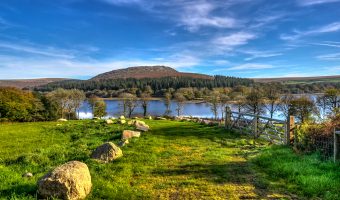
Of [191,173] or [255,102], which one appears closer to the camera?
[191,173]

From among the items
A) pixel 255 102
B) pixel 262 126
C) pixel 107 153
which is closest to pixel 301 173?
pixel 107 153

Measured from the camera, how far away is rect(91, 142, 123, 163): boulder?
38.7 ft

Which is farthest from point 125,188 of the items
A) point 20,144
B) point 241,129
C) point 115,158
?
point 241,129

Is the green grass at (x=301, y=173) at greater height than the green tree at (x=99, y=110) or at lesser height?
greater

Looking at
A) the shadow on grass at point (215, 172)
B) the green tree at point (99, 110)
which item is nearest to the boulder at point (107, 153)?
the shadow on grass at point (215, 172)

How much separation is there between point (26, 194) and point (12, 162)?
5212 mm

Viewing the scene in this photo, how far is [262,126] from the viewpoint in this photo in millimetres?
19578

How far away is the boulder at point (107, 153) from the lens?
38.7 ft

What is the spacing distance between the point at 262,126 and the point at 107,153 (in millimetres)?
11227

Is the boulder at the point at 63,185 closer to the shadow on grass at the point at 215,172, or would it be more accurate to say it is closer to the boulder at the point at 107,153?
the shadow on grass at the point at 215,172

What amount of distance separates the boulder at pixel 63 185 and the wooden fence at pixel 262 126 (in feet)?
34.7

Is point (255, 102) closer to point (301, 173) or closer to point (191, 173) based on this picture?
point (301, 173)

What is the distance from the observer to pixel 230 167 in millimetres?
11086

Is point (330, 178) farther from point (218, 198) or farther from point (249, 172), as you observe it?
point (218, 198)
